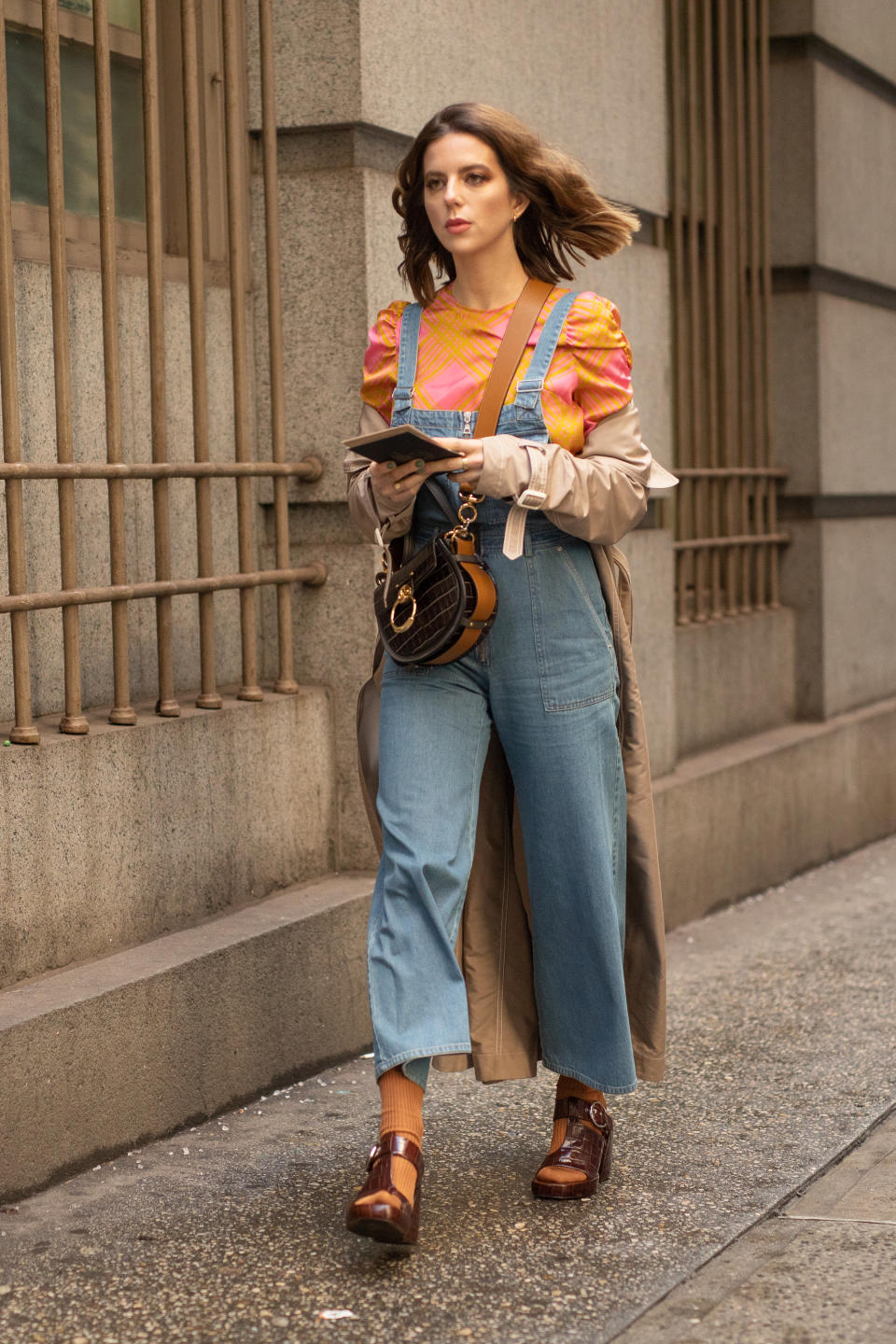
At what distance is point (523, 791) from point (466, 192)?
1.15m

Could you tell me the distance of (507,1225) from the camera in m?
3.48

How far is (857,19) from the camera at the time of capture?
7812 millimetres

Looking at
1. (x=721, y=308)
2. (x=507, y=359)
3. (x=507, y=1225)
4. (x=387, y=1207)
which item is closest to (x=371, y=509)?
(x=507, y=359)

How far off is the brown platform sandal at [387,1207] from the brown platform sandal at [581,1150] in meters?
0.43

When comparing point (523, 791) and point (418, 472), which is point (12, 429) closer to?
point (418, 472)

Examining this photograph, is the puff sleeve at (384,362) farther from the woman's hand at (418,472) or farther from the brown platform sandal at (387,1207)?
the brown platform sandal at (387,1207)

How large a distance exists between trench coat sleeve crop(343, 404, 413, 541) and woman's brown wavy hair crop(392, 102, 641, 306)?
26cm

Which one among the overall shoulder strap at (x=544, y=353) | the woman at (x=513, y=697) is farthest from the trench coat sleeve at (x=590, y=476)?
the overall shoulder strap at (x=544, y=353)

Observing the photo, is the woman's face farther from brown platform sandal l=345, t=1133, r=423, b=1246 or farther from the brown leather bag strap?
brown platform sandal l=345, t=1133, r=423, b=1246

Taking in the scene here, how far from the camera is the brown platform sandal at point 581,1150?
360 centimetres

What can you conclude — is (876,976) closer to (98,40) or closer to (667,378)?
(667,378)

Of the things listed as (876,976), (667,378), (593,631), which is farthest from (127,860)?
(667,378)

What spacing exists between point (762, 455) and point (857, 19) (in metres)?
1.98

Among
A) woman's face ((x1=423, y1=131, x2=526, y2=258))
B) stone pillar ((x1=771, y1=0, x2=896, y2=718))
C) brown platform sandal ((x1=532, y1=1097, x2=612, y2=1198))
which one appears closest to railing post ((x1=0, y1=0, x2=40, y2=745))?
woman's face ((x1=423, y1=131, x2=526, y2=258))
